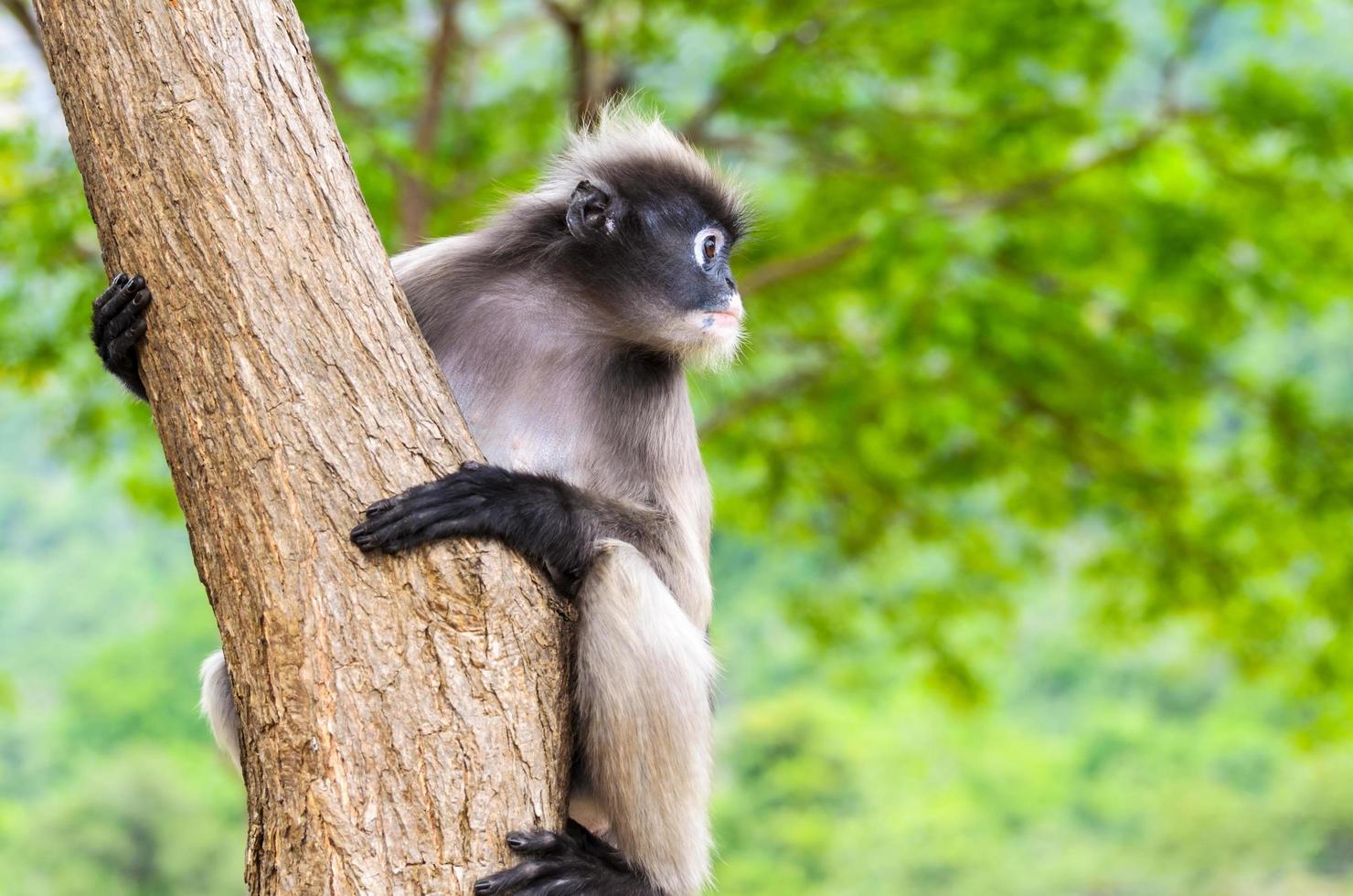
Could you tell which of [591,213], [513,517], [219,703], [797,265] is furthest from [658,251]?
[797,265]

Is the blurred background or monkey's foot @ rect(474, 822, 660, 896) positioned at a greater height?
the blurred background

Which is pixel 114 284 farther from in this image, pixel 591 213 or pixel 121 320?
pixel 591 213

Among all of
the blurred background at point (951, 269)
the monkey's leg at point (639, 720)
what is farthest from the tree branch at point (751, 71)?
the monkey's leg at point (639, 720)

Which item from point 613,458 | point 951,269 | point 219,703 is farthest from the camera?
point 951,269

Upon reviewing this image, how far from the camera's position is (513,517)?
279 cm

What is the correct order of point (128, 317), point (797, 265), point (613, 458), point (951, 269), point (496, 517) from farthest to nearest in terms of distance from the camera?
1. point (951, 269)
2. point (797, 265)
3. point (613, 458)
4. point (496, 517)
5. point (128, 317)

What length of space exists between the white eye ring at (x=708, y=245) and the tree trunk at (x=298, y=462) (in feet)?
4.42

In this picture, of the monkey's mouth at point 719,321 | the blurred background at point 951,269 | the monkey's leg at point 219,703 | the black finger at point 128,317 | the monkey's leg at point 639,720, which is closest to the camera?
the black finger at point 128,317

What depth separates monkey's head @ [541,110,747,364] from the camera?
3.71 metres

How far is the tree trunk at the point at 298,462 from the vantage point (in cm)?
239

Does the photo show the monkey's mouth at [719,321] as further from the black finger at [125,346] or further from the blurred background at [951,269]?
the blurred background at [951,269]

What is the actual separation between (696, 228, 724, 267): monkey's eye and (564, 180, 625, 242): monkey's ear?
0.23 meters

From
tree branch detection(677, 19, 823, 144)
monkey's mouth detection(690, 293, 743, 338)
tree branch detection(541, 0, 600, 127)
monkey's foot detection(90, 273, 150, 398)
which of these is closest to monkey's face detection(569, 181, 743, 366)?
monkey's mouth detection(690, 293, 743, 338)

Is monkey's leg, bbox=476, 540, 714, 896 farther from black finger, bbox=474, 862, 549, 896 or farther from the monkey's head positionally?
the monkey's head
